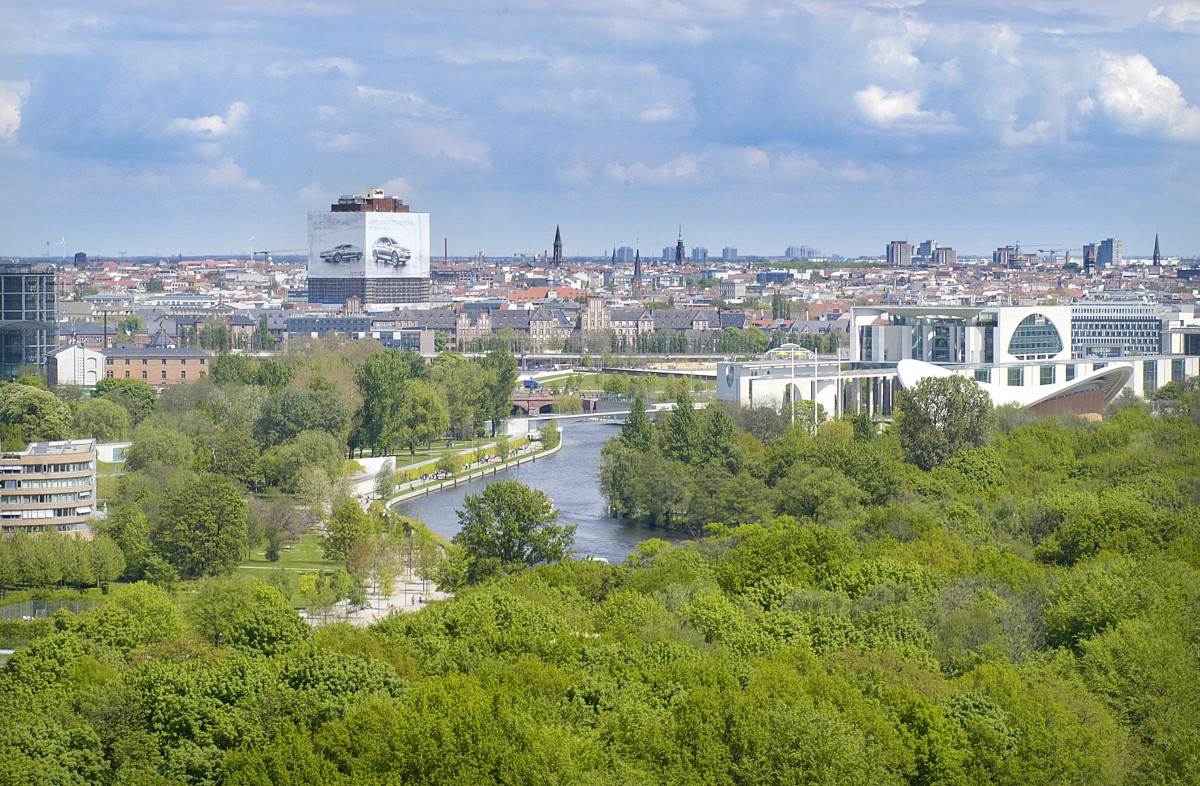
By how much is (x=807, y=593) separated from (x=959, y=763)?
448 cm

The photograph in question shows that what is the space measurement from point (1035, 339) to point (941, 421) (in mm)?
10845

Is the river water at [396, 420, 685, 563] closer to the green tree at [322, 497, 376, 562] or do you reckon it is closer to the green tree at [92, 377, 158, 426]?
the green tree at [322, 497, 376, 562]

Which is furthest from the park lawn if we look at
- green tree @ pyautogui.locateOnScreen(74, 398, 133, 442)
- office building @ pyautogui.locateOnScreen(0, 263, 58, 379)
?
office building @ pyautogui.locateOnScreen(0, 263, 58, 379)

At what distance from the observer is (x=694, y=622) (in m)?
14.6

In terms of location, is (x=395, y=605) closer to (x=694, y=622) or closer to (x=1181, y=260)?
(x=694, y=622)

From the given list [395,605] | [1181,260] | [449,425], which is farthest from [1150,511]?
[1181,260]

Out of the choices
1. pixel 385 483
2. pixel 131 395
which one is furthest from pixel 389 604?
pixel 131 395

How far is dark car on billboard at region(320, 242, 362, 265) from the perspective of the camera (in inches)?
3322

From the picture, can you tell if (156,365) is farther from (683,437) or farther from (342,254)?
(342,254)

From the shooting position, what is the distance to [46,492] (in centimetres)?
2308

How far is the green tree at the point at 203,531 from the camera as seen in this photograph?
2162cm

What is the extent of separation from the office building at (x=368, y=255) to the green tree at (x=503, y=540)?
63217mm

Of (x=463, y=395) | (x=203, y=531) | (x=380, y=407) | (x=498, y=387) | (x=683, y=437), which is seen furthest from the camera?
(x=498, y=387)

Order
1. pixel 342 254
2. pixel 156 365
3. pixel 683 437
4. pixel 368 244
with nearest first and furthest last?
pixel 683 437 → pixel 156 365 → pixel 368 244 → pixel 342 254
